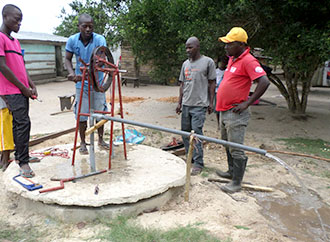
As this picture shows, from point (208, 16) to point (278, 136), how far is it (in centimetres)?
306

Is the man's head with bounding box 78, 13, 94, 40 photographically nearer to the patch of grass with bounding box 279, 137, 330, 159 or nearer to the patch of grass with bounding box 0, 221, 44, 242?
the patch of grass with bounding box 0, 221, 44, 242

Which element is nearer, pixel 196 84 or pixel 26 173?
pixel 26 173

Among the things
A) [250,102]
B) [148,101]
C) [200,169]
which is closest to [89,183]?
[200,169]

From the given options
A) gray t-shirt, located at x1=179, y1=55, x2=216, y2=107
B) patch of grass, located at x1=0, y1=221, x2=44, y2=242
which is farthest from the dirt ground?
gray t-shirt, located at x1=179, y1=55, x2=216, y2=107

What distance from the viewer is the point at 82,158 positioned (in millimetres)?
4168

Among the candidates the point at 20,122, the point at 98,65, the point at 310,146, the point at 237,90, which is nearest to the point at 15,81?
the point at 20,122

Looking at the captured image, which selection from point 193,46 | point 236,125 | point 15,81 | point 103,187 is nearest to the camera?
point 103,187

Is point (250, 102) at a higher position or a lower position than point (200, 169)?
higher

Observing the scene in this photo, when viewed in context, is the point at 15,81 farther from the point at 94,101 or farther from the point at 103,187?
the point at 103,187

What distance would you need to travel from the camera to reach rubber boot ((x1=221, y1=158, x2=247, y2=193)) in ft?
12.2

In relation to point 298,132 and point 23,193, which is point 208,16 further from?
point 23,193

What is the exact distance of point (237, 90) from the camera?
3539 millimetres

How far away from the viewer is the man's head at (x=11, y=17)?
10.9ft

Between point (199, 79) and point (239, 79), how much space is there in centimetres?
76
